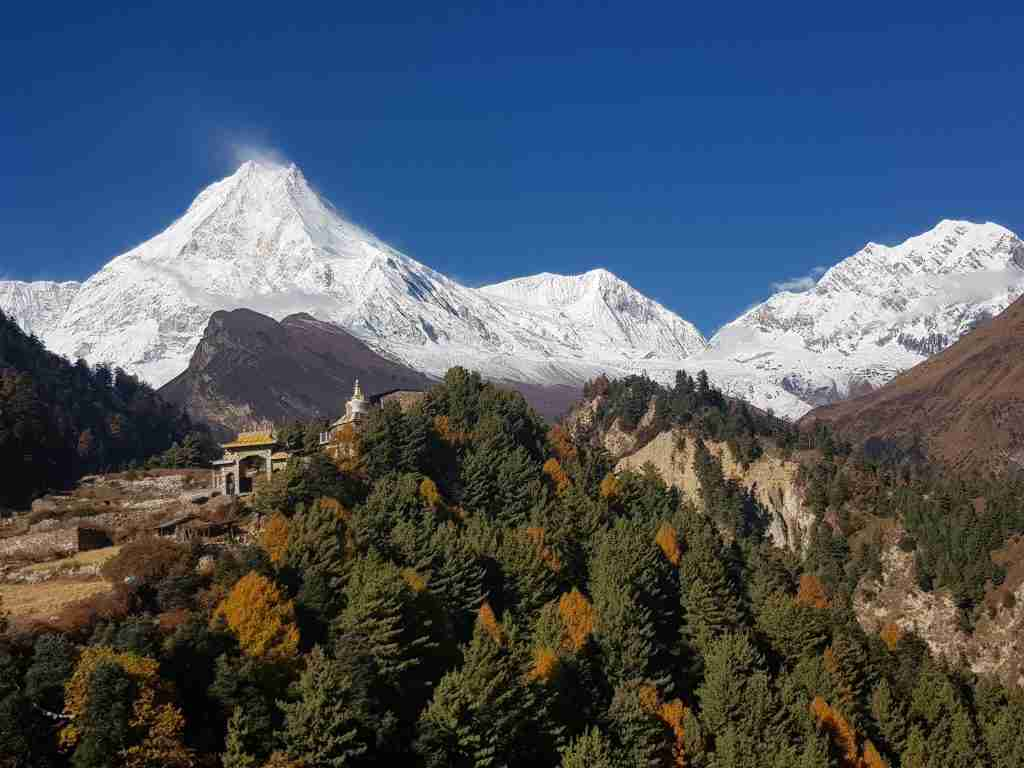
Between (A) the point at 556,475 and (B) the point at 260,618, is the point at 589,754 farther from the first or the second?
(A) the point at 556,475

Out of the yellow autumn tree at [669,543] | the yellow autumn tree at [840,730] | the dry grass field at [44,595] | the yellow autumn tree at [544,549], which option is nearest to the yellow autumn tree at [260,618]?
the dry grass field at [44,595]

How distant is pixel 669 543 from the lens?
89562mm

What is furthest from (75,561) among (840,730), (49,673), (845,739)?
(845,739)

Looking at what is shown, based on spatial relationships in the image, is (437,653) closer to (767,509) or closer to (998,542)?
(998,542)

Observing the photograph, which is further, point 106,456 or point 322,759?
point 106,456

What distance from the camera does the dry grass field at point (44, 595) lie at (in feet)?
186

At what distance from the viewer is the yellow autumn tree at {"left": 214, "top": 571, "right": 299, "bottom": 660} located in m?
55.7

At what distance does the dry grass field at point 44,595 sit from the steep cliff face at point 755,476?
95492mm

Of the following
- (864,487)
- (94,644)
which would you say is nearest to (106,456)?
(864,487)

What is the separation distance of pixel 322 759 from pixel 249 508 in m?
30.5

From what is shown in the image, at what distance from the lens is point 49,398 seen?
5994 inches

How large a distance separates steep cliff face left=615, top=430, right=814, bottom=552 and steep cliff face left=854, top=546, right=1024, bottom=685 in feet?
55.0

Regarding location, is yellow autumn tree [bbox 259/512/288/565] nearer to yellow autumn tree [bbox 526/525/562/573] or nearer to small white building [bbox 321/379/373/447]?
yellow autumn tree [bbox 526/525/562/573]

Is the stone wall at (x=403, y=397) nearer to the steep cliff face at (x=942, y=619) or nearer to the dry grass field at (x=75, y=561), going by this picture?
the steep cliff face at (x=942, y=619)
